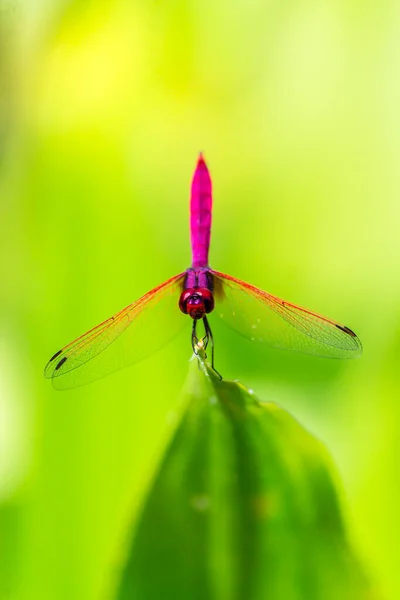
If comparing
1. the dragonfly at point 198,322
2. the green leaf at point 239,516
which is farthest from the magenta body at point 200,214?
the green leaf at point 239,516

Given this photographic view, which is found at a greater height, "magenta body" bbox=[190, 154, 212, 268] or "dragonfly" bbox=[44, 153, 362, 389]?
"magenta body" bbox=[190, 154, 212, 268]

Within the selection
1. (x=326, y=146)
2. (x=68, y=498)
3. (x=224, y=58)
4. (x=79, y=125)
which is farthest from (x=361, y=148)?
(x=68, y=498)

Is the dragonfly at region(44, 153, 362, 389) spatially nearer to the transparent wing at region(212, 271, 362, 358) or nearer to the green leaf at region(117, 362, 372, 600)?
the transparent wing at region(212, 271, 362, 358)

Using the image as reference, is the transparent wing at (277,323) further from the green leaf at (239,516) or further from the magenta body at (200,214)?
the green leaf at (239,516)

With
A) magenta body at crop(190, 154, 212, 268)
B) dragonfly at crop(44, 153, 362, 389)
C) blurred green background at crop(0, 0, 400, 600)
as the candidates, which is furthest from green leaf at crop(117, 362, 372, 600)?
magenta body at crop(190, 154, 212, 268)

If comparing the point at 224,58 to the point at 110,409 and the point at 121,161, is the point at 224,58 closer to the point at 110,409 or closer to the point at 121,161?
the point at 121,161

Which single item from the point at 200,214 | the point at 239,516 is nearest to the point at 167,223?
the point at 200,214

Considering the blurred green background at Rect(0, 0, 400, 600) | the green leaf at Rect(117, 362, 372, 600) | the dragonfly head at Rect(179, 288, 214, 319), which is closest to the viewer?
the green leaf at Rect(117, 362, 372, 600)
